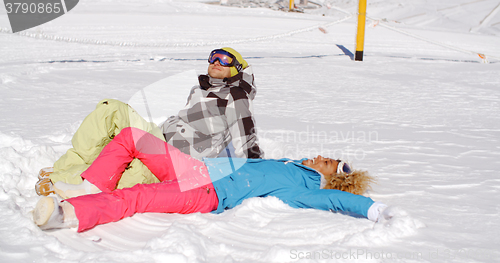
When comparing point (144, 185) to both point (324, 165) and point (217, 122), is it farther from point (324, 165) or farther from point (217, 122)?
point (324, 165)

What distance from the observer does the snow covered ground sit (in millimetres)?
1545

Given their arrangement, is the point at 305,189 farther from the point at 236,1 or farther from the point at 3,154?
the point at 236,1

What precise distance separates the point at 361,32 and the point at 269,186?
5567mm

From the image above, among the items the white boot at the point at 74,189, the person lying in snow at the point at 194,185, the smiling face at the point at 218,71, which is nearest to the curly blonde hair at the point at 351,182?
the person lying in snow at the point at 194,185

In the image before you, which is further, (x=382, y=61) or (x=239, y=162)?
(x=382, y=61)

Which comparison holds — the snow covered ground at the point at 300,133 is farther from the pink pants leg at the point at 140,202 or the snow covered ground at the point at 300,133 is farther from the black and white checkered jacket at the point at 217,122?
the black and white checkered jacket at the point at 217,122

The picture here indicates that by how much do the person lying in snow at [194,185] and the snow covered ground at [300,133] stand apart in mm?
72

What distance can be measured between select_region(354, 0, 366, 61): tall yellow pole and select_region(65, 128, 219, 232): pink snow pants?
5.52 meters

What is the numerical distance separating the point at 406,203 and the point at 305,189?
555mm

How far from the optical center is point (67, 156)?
6.94 feet

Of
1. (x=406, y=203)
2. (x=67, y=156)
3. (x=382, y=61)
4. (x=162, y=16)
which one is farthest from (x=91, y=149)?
(x=162, y=16)

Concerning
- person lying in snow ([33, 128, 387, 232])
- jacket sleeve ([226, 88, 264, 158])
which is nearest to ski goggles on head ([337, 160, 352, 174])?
person lying in snow ([33, 128, 387, 232])

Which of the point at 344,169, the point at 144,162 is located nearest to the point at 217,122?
the point at 144,162
